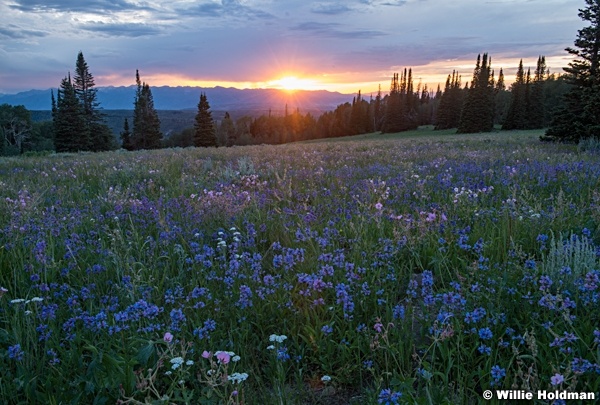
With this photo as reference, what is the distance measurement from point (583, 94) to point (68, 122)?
65737 mm

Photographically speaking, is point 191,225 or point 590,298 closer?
point 590,298

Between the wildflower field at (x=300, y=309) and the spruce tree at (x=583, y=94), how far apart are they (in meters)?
19.9

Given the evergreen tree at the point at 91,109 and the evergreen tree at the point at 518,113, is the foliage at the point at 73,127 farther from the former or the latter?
the evergreen tree at the point at 518,113

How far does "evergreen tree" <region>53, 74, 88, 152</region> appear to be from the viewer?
61.7 m

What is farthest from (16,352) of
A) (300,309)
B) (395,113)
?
(395,113)

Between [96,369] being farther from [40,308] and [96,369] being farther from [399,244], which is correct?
[399,244]

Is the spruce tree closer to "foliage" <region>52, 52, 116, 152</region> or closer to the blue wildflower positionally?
the blue wildflower

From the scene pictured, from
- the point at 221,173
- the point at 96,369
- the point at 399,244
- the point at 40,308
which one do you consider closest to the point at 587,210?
the point at 399,244

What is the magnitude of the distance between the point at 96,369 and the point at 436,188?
581 centimetres

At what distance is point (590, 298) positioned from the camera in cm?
267

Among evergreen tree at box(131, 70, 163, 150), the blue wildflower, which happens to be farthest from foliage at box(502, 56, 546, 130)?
the blue wildflower

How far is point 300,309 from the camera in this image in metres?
3.05

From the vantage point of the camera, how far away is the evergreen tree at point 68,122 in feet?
202

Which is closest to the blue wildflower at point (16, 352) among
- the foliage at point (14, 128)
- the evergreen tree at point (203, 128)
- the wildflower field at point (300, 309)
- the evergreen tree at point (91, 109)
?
the wildflower field at point (300, 309)
